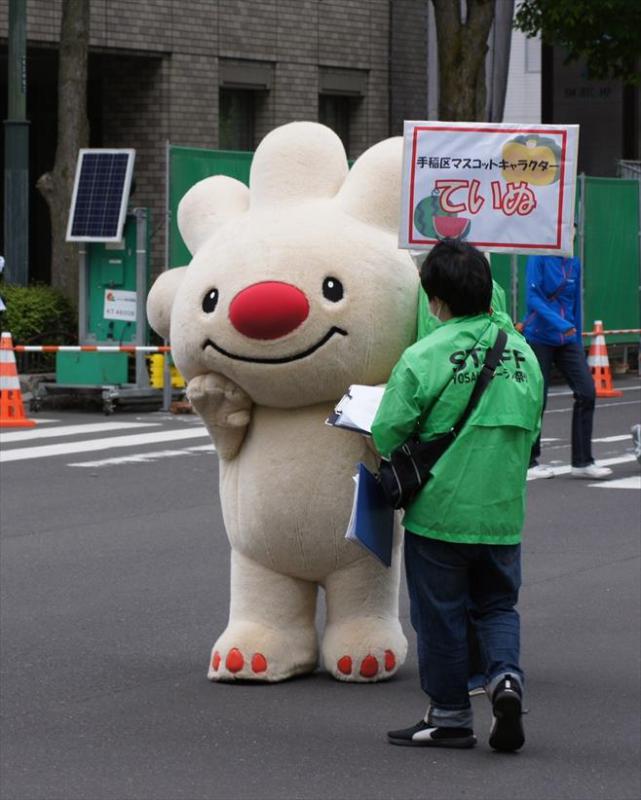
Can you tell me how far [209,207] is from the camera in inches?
295

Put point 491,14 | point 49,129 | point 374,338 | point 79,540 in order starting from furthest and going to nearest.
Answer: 1. point 49,129
2. point 491,14
3. point 79,540
4. point 374,338

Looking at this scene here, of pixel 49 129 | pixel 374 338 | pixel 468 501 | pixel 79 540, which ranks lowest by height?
pixel 79 540

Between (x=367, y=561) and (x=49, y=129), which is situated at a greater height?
(x=49, y=129)

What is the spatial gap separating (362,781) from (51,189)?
631 inches

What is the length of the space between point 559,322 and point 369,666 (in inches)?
234

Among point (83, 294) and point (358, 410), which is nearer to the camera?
point (358, 410)

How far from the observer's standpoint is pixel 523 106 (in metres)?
34.6

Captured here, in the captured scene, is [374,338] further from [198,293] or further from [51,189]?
[51,189]

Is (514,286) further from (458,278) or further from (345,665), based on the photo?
(458,278)

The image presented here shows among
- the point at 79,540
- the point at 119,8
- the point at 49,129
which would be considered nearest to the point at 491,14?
the point at 119,8

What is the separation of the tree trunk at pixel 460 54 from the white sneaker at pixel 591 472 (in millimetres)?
10903

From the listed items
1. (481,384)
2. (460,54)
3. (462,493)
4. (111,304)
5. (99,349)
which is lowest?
(99,349)

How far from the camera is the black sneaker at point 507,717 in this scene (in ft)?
19.5

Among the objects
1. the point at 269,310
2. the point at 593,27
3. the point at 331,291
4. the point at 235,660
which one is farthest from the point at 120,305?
the point at 269,310
